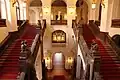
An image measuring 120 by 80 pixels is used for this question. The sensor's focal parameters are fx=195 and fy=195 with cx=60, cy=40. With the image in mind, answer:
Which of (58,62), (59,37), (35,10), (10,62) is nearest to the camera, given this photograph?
(10,62)

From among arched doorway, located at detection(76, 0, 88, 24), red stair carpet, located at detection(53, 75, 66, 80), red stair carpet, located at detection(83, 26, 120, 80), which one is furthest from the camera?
arched doorway, located at detection(76, 0, 88, 24)

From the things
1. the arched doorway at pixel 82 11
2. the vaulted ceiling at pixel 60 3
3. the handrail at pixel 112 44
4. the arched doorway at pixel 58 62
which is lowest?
the arched doorway at pixel 58 62

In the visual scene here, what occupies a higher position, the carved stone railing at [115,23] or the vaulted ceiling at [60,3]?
the vaulted ceiling at [60,3]

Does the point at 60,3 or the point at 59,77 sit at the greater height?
the point at 60,3

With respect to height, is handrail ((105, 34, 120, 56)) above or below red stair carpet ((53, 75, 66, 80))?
above

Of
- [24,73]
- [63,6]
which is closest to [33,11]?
[63,6]

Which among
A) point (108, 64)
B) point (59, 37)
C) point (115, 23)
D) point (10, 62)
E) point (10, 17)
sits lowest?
point (108, 64)

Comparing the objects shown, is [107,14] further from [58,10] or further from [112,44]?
[58,10]

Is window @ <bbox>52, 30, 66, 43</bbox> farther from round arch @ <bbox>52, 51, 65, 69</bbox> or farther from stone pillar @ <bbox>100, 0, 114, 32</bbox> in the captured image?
stone pillar @ <bbox>100, 0, 114, 32</bbox>

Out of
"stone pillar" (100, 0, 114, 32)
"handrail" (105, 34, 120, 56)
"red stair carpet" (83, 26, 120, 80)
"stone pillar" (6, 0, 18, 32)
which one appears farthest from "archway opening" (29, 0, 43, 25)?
"handrail" (105, 34, 120, 56)

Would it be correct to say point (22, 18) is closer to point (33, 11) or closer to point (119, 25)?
point (33, 11)

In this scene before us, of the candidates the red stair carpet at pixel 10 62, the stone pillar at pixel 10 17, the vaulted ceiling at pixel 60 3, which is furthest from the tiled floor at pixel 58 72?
the vaulted ceiling at pixel 60 3

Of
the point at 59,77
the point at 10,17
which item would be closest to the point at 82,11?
the point at 59,77

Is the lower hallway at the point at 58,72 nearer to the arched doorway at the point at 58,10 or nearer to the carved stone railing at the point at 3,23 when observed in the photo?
the arched doorway at the point at 58,10
